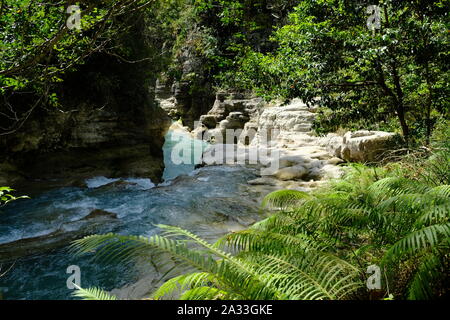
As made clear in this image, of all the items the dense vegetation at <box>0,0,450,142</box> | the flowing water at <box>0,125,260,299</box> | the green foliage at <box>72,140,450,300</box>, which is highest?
the dense vegetation at <box>0,0,450,142</box>

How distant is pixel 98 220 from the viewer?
6.19m

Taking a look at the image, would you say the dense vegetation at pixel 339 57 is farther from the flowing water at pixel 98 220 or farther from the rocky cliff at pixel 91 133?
the flowing water at pixel 98 220

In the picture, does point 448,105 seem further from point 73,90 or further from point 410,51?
point 73,90

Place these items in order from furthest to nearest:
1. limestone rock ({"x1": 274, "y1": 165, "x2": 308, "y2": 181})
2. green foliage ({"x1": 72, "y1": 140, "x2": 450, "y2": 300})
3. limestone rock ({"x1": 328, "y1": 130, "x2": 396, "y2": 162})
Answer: limestone rock ({"x1": 274, "y1": 165, "x2": 308, "y2": 181}) < limestone rock ({"x1": 328, "y1": 130, "x2": 396, "y2": 162}) < green foliage ({"x1": 72, "y1": 140, "x2": 450, "y2": 300})

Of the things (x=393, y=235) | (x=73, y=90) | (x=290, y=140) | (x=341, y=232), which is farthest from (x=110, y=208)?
(x=290, y=140)

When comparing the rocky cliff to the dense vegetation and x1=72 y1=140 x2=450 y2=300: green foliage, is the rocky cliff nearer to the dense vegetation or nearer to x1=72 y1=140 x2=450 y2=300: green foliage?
the dense vegetation

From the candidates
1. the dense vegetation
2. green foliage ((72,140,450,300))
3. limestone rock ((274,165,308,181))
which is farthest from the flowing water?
the dense vegetation

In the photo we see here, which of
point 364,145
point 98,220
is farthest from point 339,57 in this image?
point 98,220

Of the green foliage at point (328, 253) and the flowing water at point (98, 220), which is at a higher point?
the green foliage at point (328, 253)

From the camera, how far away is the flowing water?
4105 millimetres

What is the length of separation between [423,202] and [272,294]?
1.64 meters

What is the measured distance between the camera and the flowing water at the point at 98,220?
4105mm

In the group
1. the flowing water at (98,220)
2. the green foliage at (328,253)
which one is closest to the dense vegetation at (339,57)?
the flowing water at (98,220)
